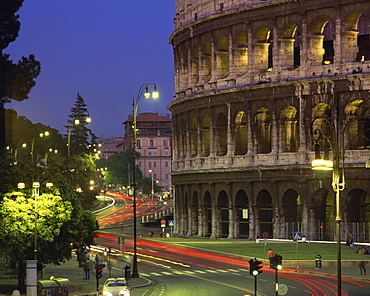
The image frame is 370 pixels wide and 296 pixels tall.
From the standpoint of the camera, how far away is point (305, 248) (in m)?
62.8

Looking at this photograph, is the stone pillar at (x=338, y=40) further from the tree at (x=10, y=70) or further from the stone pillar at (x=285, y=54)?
the tree at (x=10, y=70)

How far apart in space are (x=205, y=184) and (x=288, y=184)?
11346 mm

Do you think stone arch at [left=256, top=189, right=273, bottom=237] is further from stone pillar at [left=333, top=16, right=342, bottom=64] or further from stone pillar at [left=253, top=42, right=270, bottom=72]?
stone pillar at [left=333, top=16, right=342, bottom=64]

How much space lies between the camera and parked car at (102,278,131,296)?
3978cm

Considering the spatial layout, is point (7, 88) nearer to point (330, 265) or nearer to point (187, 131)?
point (330, 265)

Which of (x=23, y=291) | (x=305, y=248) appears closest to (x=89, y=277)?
(x=23, y=291)

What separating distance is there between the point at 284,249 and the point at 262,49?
19624 millimetres

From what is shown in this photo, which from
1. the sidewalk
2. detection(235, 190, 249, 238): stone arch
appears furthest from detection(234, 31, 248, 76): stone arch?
the sidewalk

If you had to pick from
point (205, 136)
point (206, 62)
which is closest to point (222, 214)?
point (205, 136)

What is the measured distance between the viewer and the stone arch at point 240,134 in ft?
252

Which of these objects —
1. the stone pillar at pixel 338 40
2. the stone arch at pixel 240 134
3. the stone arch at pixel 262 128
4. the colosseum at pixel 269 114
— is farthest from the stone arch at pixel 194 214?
the stone pillar at pixel 338 40

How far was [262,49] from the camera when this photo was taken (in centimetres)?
7481

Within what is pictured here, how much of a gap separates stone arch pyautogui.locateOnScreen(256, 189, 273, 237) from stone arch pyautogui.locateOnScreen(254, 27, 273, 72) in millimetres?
10456

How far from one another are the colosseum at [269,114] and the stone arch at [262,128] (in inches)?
3.8
